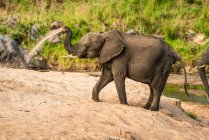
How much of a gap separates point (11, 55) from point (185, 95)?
277 inches

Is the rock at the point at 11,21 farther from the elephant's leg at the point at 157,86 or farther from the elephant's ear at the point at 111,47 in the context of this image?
the elephant's leg at the point at 157,86

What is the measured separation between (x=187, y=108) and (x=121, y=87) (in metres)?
4.51

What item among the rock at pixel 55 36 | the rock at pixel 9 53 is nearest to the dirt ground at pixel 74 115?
the rock at pixel 9 53

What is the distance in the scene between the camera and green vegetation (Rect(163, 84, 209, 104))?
1677 cm

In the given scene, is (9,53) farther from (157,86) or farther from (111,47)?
(157,86)

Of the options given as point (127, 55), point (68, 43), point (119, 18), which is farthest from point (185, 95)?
point (119, 18)

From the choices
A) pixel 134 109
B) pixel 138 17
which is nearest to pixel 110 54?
pixel 134 109

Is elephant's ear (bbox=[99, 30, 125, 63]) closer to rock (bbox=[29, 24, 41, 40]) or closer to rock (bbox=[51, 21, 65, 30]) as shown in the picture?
rock (bbox=[51, 21, 65, 30])

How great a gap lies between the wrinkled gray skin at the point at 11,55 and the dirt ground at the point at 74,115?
22.4 ft

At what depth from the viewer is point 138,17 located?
28.0 m

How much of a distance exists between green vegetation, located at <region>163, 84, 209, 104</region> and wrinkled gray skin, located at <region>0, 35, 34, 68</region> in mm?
5667

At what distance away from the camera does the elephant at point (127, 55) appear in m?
10.7

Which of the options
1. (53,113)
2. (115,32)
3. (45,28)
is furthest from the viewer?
(45,28)

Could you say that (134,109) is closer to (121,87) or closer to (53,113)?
(121,87)
